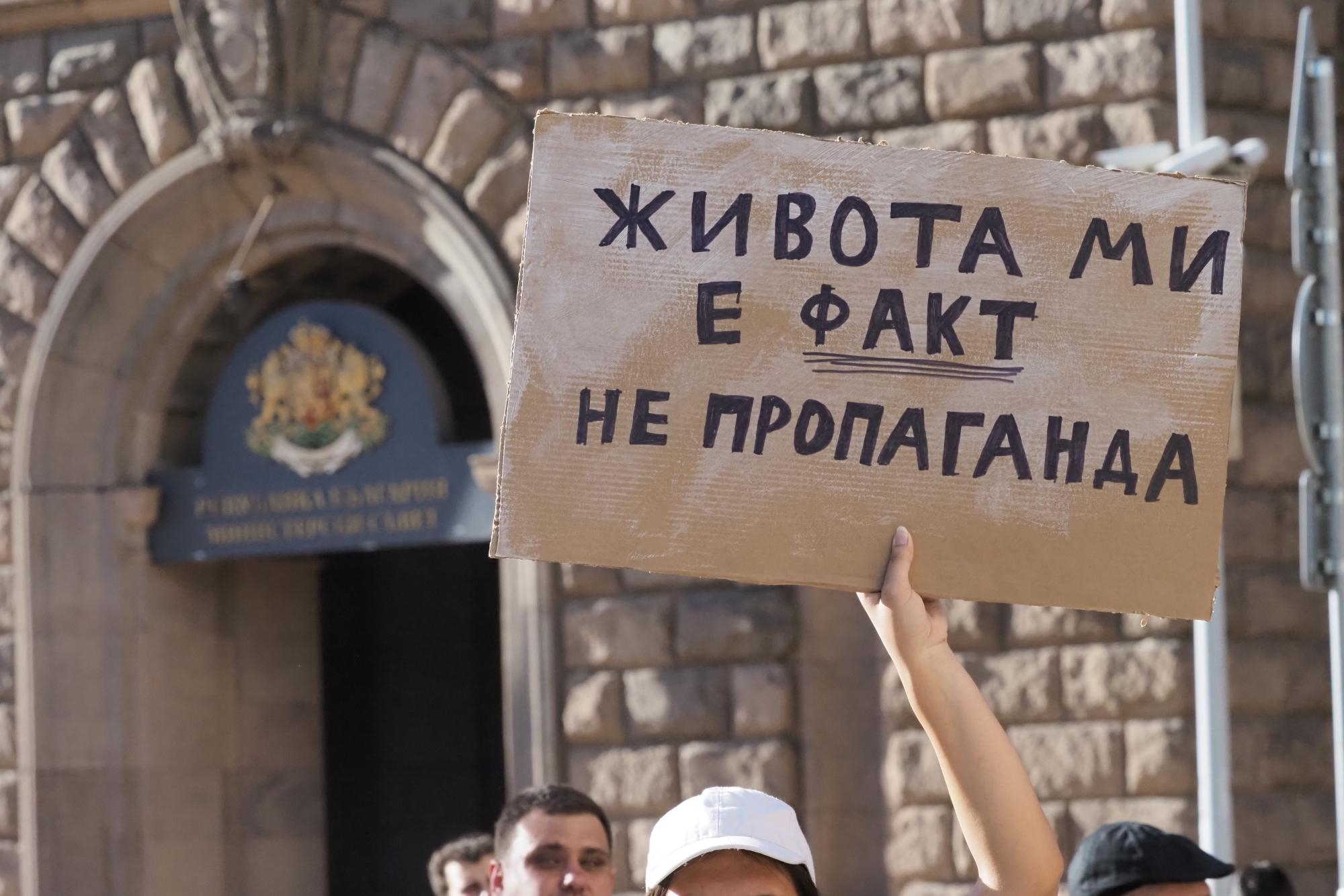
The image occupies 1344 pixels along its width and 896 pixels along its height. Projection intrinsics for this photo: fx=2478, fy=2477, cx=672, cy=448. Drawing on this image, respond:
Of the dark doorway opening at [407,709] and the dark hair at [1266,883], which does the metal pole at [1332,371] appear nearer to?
the dark hair at [1266,883]

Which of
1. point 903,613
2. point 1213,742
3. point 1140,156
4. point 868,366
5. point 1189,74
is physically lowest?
point 1213,742

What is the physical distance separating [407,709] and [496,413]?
2.87m

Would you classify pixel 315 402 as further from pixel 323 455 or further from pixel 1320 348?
pixel 1320 348

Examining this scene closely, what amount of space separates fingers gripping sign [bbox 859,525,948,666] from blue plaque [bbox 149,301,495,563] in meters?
7.31

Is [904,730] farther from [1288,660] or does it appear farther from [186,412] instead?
[186,412]

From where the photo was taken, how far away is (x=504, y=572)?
10.6 m

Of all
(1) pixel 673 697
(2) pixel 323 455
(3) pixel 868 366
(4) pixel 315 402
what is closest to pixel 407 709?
(2) pixel 323 455

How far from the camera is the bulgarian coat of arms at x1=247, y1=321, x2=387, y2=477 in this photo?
37.0ft

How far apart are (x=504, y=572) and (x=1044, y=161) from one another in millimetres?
7066

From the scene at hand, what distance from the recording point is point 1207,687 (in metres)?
8.70

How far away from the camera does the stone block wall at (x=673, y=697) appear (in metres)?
10.1

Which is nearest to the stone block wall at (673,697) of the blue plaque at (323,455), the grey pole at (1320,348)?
the blue plaque at (323,455)

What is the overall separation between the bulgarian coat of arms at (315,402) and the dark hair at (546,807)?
5.69m

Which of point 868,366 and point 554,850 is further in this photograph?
→ point 554,850
